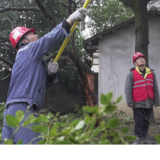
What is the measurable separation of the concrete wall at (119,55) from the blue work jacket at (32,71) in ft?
24.8

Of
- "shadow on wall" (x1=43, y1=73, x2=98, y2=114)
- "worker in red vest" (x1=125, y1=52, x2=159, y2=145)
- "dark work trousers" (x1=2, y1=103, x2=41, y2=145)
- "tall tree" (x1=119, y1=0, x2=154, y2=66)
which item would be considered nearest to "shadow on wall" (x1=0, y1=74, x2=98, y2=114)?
"shadow on wall" (x1=43, y1=73, x2=98, y2=114)

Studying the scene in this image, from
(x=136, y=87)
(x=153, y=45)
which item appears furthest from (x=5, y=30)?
(x=136, y=87)

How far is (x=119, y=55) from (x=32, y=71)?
792cm

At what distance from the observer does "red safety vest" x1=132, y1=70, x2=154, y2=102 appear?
4.51m

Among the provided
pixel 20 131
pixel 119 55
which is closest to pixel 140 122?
pixel 20 131

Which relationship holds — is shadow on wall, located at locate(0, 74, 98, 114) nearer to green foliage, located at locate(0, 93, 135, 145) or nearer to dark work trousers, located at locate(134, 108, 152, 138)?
dark work trousers, located at locate(134, 108, 152, 138)

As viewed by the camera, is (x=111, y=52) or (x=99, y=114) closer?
(x=99, y=114)

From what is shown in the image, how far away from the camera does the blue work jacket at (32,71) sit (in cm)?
248

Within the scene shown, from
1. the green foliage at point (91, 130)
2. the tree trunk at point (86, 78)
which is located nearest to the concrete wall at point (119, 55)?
the tree trunk at point (86, 78)

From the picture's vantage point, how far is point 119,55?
10.2 metres

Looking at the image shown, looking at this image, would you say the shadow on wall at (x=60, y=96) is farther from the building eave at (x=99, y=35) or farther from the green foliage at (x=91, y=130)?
the green foliage at (x=91, y=130)

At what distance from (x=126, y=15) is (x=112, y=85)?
9637 millimetres
